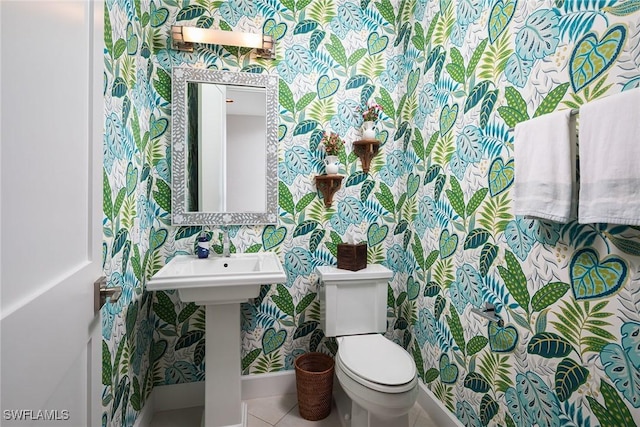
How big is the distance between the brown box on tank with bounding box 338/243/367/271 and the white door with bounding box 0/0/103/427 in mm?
1285

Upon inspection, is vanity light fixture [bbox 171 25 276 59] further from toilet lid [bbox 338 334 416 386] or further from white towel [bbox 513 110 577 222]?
toilet lid [bbox 338 334 416 386]

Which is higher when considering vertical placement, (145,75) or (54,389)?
(145,75)

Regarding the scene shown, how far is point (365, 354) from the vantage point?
1.54m

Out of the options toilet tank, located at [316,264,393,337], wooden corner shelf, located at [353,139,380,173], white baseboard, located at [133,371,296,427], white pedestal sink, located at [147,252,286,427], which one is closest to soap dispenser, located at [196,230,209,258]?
white pedestal sink, located at [147,252,286,427]

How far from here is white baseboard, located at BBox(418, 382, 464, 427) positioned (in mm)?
1543

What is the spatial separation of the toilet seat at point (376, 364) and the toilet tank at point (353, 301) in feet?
0.26

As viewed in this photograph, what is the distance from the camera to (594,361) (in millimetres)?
911

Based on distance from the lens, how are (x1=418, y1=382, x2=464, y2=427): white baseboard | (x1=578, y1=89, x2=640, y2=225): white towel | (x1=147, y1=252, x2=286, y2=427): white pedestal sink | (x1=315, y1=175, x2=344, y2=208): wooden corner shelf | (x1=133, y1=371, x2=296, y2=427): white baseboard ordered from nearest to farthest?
(x1=578, y1=89, x2=640, y2=225): white towel → (x1=147, y1=252, x2=286, y2=427): white pedestal sink → (x1=418, y1=382, x2=464, y2=427): white baseboard → (x1=133, y1=371, x2=296, y2=427): white baseboard → (x1=315, y1=175, x2=344, y2=208): wooden corner shelf

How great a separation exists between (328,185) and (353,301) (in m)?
0.72

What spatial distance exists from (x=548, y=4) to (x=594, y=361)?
1156mm

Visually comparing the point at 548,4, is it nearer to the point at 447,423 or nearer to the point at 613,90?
the point at 613,90

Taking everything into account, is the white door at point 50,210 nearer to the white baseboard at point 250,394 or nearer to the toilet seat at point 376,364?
the toilet seat at point 376,364

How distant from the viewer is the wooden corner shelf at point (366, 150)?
76.1 inches

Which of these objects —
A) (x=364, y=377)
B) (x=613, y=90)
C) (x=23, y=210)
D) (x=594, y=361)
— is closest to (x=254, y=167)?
(x=364, y=377)
